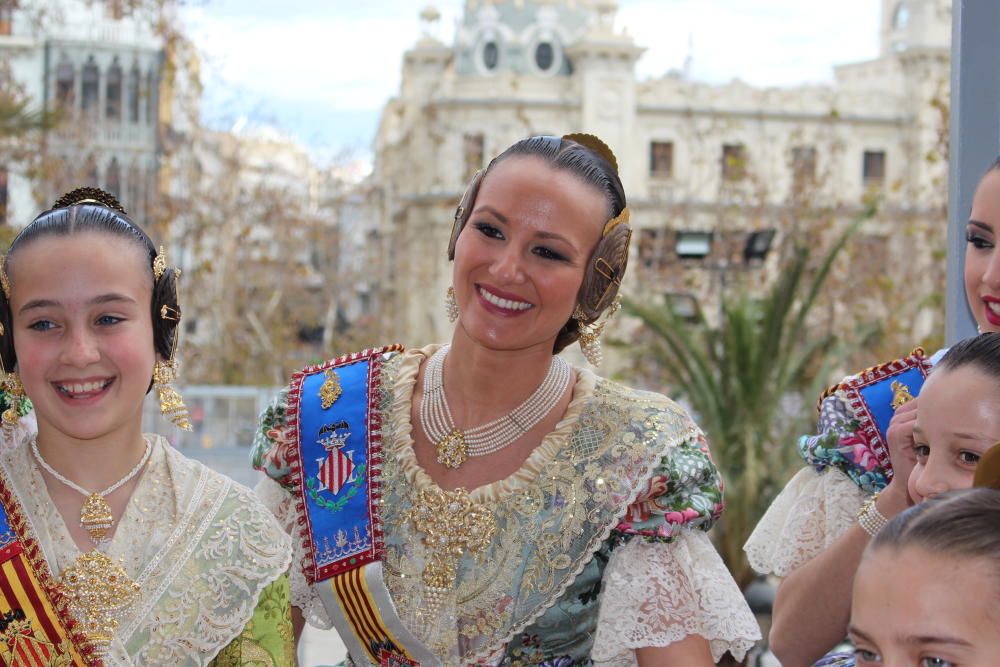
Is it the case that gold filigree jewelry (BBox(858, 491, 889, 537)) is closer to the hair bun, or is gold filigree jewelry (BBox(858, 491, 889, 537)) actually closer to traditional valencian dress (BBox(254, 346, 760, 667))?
traditional valencian dress (BBox(254, 346, 760, 667))

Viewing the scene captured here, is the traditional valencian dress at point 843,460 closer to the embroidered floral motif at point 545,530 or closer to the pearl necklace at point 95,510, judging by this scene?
the embroidered floral motif at point 545,530

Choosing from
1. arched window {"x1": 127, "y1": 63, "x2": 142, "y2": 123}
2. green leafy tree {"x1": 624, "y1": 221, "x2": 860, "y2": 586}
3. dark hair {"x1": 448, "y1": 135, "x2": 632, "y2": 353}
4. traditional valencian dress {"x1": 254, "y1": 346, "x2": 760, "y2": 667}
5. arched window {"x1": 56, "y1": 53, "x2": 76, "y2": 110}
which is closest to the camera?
traditional valencian dress {"x1": 254, "y1": 346, "x2": 760, "y2": 667}

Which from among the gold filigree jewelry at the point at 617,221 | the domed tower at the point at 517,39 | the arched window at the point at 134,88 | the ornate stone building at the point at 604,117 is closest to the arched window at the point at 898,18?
the ornate stone building at the point at 604,117

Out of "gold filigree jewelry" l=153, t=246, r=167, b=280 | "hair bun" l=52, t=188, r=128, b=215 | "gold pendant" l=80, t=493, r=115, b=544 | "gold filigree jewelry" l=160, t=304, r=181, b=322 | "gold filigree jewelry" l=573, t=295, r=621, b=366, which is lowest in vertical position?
"gold pendant" l=80, t=493, r=115, b=544

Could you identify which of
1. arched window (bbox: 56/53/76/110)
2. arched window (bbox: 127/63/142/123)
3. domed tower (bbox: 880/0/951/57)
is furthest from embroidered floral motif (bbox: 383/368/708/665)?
domed tower (bbox: 880/0/951/57)

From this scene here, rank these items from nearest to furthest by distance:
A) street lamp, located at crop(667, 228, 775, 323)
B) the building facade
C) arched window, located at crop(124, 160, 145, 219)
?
street lamp, located at crop(667, 228, 775, 323) → arched window, located at crop(124, 160, 145, 219) → the building facade

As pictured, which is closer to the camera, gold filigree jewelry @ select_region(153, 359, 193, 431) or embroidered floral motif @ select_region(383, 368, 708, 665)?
gold filigree jewelry @ select_region(153, 359, 193, 431)

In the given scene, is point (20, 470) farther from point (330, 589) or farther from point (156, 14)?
point (156, 14)

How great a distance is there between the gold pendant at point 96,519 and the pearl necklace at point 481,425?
27.3 inches

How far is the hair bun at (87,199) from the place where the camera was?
2389 mm

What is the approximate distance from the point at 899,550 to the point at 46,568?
147 cm

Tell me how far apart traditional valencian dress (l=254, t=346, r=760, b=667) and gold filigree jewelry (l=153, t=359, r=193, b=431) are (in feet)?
1.02

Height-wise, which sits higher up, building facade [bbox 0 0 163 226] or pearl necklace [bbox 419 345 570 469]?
building facade [bbox 0 0 163 226]

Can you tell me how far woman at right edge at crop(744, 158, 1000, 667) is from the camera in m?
2.26
